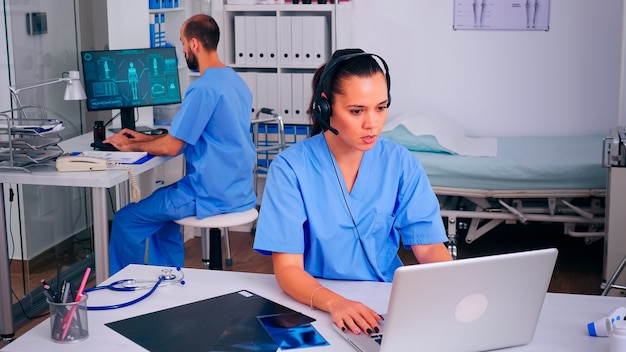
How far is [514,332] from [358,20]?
144 inches

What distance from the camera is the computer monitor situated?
380cm

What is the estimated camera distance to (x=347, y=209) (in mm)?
2166

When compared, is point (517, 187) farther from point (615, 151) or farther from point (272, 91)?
point (272, 91)

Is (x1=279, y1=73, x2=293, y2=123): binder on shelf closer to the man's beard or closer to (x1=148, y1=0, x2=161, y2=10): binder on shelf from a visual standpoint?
(x1=148, y1=0, x2=161, y2=10): binder on shelf

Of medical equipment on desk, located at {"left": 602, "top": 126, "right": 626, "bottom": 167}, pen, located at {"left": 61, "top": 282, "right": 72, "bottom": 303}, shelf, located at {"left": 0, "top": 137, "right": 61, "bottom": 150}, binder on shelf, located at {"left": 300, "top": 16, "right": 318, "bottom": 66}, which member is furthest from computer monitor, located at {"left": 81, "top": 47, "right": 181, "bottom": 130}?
pen, located at {"left": 61, "top": 282, "right": 72, "bottom": 303}

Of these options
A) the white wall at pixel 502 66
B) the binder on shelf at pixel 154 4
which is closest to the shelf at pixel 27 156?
the binder on shelf at pixel 154 4

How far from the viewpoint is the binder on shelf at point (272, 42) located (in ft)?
15.8

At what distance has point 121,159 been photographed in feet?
11.0

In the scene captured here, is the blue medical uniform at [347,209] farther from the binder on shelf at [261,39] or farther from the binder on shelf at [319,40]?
the binder on shelf at [261,39]

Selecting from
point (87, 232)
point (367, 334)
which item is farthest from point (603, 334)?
point (87, 232)

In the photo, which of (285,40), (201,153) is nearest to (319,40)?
(285,40)

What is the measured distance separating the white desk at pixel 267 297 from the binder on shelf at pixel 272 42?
9.29ft

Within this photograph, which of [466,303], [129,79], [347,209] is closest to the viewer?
[466,303]

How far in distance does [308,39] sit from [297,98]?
13.0 inches
